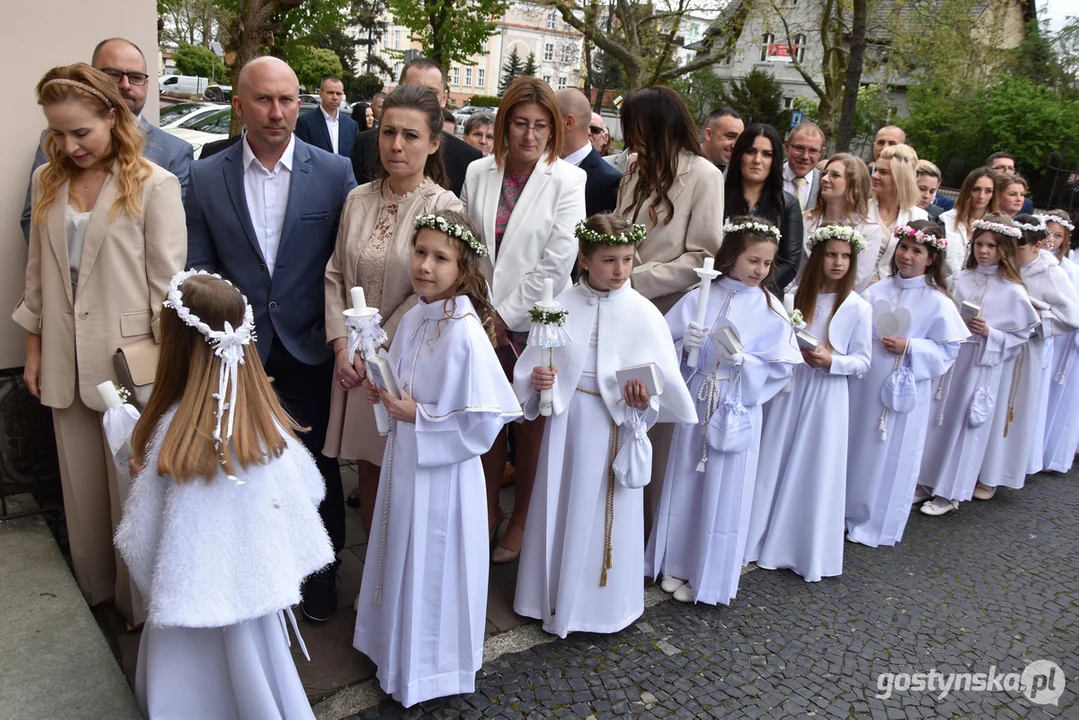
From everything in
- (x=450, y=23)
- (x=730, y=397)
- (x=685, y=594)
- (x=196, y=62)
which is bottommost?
(x=685, y=594)

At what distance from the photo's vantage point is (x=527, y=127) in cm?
418

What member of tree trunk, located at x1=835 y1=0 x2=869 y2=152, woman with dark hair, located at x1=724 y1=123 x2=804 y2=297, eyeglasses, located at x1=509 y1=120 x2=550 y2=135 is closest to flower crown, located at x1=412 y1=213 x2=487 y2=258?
eyeglasses, located at x1=509 y1=120 x2=550 y2=135

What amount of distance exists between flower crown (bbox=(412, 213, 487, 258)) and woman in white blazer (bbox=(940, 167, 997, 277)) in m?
4.96

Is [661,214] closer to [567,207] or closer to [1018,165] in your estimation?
[567,207]

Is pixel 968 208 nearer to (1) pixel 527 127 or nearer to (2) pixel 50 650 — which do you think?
(1) pixel 527 127

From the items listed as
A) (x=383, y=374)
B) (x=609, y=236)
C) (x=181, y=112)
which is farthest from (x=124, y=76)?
(x=181, y=112)

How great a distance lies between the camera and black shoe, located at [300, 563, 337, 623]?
383cm

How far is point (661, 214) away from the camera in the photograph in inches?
185

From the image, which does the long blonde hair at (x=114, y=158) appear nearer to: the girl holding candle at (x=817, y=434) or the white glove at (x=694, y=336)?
the white glove at (x=694, y=336)

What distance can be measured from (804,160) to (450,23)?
15.2 metres

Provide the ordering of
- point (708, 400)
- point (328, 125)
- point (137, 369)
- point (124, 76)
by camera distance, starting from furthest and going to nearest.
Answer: point (328, 125) < point (708, 400) < point (124, 76) < point (137, 369)

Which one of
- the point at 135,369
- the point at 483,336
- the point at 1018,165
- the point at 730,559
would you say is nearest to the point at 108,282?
the point at 135,369

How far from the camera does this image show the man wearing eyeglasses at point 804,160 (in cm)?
610

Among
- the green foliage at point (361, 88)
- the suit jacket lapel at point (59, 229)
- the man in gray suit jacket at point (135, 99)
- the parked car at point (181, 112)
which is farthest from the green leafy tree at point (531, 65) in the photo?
the suit jacket lapel at point (59, 229)
